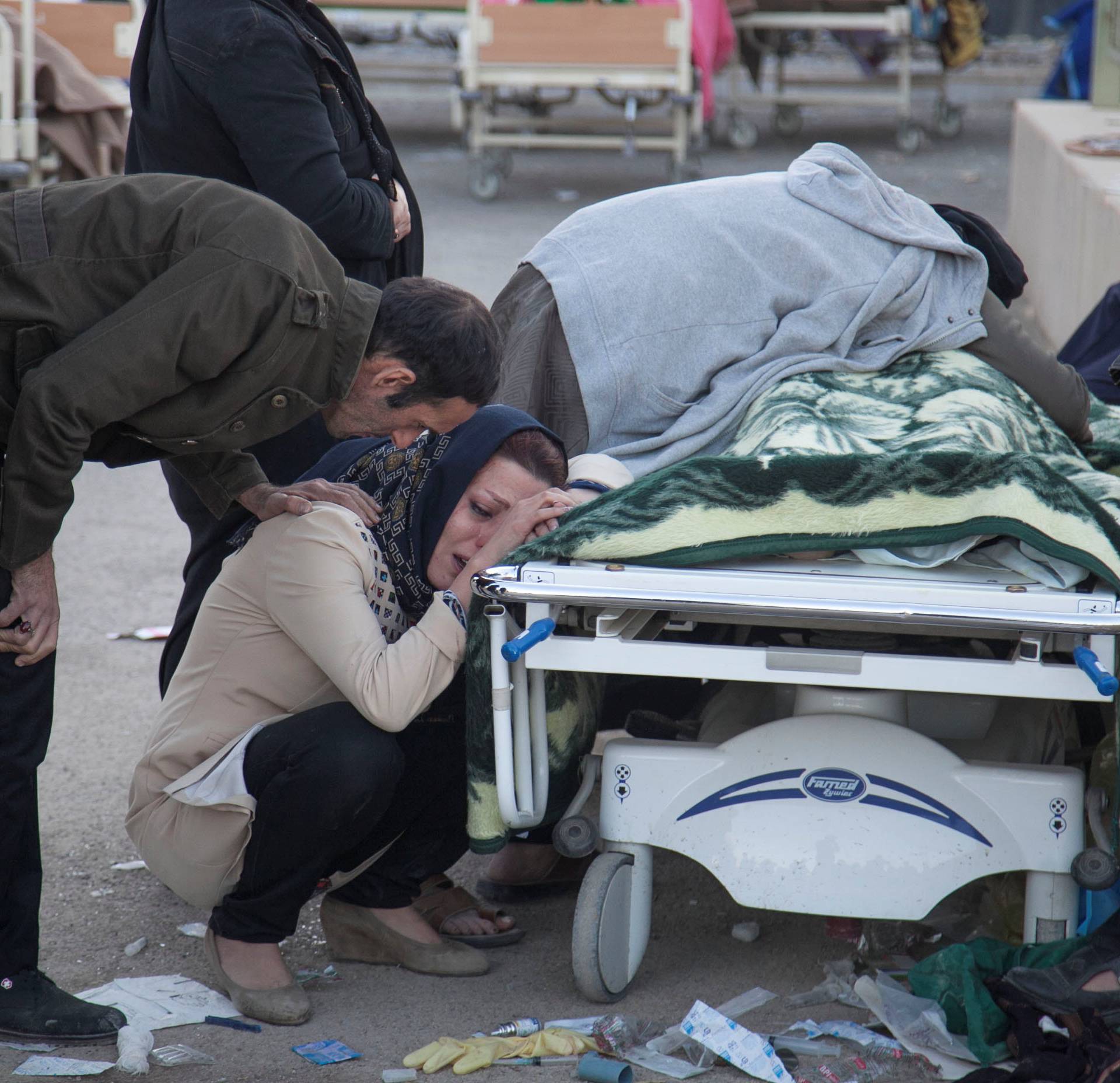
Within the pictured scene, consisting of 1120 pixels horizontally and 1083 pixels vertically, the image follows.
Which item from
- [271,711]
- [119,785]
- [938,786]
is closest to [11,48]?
[119,785]

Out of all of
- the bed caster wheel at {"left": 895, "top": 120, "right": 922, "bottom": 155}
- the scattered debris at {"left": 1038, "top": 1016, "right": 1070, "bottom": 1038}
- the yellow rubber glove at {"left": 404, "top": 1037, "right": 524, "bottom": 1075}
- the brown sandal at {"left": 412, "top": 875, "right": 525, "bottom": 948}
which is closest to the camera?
the scattered debris at {"left": 1038, "top": 1016, "right": 1070, "bottom": 1038}

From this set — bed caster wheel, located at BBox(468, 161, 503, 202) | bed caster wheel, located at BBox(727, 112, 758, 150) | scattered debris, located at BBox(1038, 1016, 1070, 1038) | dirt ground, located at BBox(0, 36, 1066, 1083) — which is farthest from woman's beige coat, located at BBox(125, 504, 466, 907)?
bed caster wheel, located at BBox(727, 112, 758, 150)

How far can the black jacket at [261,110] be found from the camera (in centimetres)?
254

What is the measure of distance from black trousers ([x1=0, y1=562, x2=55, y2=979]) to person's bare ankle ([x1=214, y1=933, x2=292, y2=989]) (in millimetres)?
269

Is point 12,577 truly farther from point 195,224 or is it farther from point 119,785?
point 119,785

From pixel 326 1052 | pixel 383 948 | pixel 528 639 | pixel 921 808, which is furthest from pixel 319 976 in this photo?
pixel 921 808

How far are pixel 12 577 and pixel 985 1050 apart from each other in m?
1.41

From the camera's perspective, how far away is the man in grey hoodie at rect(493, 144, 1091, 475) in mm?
2838

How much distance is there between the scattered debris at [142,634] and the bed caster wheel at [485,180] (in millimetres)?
5376

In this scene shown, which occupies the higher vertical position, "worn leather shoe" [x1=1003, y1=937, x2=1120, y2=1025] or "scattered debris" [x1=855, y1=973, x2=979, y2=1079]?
"worn leather shoe" [x1=1003, y1=937, x2=1120, y2=1025]

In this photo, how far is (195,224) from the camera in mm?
1870

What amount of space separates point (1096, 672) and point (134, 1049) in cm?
138

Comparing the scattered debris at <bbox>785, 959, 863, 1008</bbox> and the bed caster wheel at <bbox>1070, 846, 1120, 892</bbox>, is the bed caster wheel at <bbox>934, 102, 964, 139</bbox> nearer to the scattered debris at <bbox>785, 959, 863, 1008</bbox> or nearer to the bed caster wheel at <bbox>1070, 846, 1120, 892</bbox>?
the scattered debris at <bbox>785, 959, 863, 1008</bbox>

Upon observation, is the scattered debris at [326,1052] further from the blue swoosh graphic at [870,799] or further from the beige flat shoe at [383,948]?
the blue swoosh graphic at [870,799]
